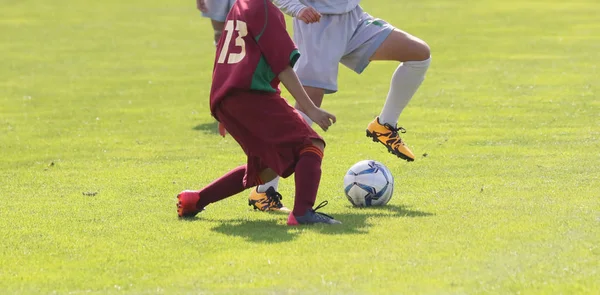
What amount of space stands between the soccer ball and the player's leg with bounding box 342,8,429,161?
596 millimetres

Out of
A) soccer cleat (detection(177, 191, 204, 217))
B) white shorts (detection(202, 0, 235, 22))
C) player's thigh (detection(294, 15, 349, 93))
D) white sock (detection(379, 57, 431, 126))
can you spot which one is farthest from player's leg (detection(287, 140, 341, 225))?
white shorts (detection(202, 0, 235, 22))

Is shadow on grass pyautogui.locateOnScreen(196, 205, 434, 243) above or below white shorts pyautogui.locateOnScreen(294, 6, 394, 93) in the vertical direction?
below

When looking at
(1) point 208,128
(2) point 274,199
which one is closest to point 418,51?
(2) point 274,199

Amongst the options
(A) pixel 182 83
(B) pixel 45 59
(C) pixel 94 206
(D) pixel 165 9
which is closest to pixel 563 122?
(C) pixel 94 206

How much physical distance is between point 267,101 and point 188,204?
3.41ft

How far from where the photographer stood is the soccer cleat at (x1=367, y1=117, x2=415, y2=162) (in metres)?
8.50

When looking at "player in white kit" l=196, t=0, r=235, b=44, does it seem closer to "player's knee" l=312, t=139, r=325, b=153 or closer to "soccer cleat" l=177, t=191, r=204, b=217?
"soccer cleat" l=177, t=191, r=204, b=217

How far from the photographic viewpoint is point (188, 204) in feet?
24.5

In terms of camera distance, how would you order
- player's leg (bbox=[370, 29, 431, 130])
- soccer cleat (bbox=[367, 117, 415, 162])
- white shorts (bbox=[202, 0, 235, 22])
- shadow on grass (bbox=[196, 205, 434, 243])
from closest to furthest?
1. shadow on grass (bbox=[196, 205, 434, 243])
2. player's leg (bbox=[370, 29, 431, 130])
3. soccer cleat (bbox=[367, 117, 415, 162])
4. white shorts (bbox=[202, 0, 235, 22])

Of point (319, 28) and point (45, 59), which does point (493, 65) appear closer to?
point (45, 59)

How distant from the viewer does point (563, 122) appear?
498 inches

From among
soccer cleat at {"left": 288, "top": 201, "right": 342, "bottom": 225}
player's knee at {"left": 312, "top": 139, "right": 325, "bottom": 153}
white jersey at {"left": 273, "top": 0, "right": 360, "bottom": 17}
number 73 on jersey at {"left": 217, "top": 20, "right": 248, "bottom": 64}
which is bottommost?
soccer cleat at {"left": 288, "top": 201, "right": 342, "bottom": 225}

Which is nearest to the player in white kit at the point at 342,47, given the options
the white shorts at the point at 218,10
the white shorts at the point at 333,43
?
the white shorts at the point at 333,43

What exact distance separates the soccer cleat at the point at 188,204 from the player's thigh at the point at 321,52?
→ 4.18 ft
